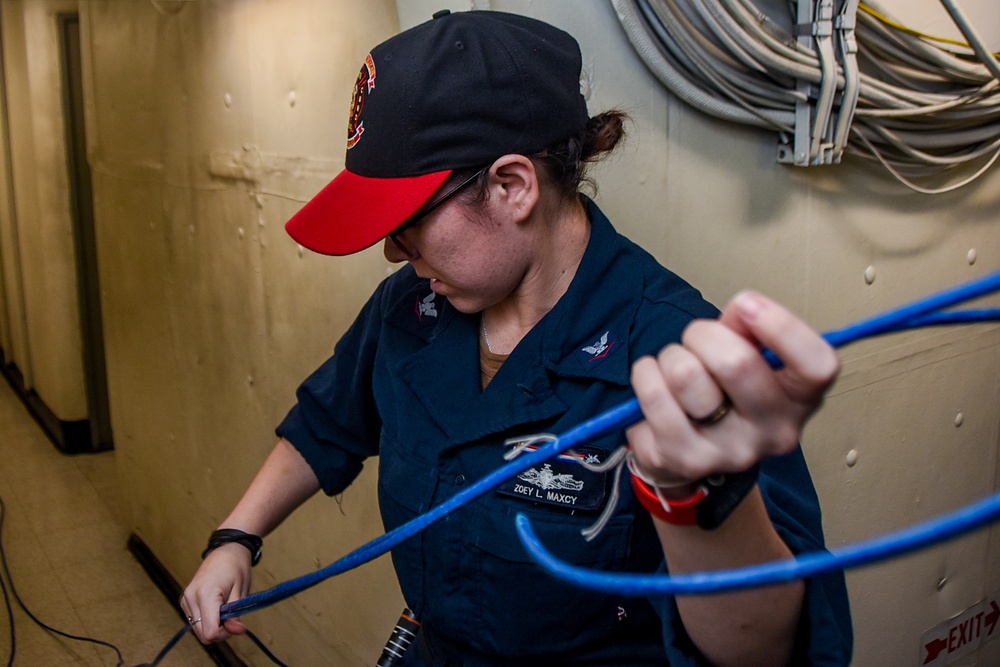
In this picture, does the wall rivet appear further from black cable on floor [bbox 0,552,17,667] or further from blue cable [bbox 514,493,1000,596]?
black cable on floor [bbox 0,552,17,667]

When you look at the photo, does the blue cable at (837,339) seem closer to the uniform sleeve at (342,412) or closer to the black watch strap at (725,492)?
the black watch strap at (725,492)

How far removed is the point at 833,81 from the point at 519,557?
0.93 meters

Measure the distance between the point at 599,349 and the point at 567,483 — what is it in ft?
0.55

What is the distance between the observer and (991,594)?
226 cm

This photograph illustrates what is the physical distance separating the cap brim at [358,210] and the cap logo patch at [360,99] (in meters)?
0.05

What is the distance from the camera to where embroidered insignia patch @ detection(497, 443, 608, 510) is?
1.11m

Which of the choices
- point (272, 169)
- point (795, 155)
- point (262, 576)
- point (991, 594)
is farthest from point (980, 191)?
point (262, 576)

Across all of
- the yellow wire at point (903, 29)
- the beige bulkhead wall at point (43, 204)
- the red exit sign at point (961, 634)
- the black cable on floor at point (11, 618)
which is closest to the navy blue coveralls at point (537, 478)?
the yellow wire at point (903, 29)

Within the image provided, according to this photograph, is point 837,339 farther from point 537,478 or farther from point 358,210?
point 358,210

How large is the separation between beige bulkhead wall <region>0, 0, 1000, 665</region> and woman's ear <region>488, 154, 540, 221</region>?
20.2 inches

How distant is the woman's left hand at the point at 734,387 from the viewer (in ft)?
1.87

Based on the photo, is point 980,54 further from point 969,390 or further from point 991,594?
point 991,594

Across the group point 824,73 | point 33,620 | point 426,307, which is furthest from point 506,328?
point 33,620

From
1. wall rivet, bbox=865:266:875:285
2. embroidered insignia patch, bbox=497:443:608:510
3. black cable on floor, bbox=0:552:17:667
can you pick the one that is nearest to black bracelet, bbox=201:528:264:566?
embroidered insignia patch, bbox=497:443:608:510
